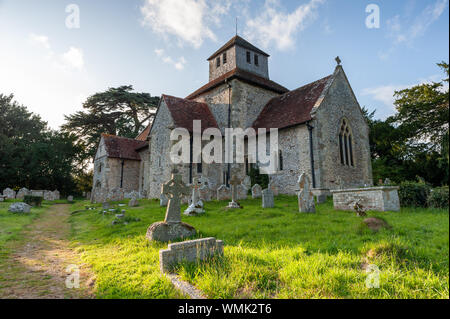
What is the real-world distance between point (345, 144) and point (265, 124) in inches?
219

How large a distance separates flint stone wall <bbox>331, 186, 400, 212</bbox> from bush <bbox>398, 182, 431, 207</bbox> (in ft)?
3.33

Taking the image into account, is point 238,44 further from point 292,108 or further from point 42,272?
point 42,272

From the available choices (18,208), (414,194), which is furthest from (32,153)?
(414,194)

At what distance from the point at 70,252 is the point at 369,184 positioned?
17.6 meters

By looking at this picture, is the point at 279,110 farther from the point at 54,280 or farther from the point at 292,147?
the point at 54,280

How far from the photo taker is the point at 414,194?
9008 millimetres

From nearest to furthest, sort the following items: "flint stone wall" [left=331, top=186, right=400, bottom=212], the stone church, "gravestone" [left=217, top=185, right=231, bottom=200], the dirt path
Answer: the dirt path < "flint stone wall" [left=331, top=186, right=400, bottom=212] < "gravestone" [left=217, top=185, right=231, bottom=200] < the stone church

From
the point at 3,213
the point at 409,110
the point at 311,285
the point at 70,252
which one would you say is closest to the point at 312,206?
the point at 311,285

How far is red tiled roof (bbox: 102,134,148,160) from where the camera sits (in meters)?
22.8

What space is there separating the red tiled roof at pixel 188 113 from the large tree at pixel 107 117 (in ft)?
50.9

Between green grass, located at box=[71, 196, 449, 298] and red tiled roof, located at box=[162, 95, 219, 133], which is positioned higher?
red tiled roof, located at box=[162, 95, 219, 133]

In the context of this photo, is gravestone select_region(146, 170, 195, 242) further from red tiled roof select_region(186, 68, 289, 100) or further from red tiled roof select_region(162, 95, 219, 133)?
red tiled roof select_region(186, 68, 289, 100)

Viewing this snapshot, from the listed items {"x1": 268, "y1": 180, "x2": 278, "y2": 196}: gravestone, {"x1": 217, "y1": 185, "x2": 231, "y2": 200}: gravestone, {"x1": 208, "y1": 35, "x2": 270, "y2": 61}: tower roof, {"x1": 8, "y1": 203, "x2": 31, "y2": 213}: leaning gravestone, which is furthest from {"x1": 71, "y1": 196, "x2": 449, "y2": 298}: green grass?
{"x1": 208, "y1": 35, "x2": 270, "y2": 61}: tower roof

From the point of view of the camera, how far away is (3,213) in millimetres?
11016
